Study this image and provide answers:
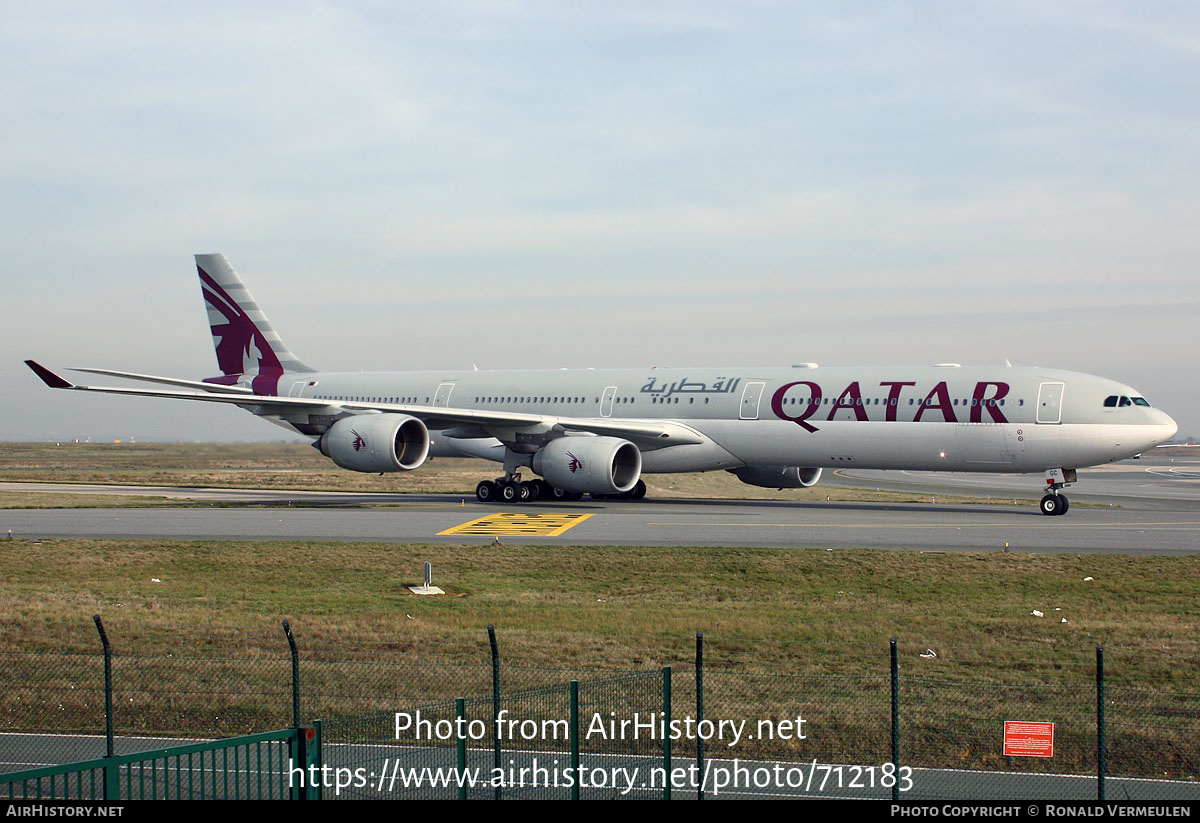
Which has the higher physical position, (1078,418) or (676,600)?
(1078,418)

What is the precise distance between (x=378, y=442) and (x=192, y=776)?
2598 centimetres

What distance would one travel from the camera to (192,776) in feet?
39.3

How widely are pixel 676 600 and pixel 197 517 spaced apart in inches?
730

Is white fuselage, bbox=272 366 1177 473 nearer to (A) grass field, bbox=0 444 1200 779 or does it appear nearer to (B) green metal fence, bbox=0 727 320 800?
(A) grass field, bbox=0 444 1200 779

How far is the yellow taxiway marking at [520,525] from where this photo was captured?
31.9m

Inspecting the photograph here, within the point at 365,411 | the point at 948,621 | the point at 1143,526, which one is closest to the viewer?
the point at 948,621

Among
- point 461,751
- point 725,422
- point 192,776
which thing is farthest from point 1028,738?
point 725,422

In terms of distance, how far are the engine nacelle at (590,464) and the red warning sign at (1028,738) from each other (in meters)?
24.6

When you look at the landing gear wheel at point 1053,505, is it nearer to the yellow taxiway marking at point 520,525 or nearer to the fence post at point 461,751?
the yellow taxiway marking at point 520,525

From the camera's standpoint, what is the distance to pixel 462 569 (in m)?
25.9

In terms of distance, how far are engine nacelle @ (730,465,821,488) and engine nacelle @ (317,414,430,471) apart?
10.9 metres

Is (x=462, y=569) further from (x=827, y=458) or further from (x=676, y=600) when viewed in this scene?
Result: (x=827, y=458)

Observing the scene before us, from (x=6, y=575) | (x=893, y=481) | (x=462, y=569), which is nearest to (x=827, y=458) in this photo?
(x=462, y=569)

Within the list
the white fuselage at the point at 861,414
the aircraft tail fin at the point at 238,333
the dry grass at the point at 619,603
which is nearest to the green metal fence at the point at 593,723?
the dry grass at the point at 619,603
